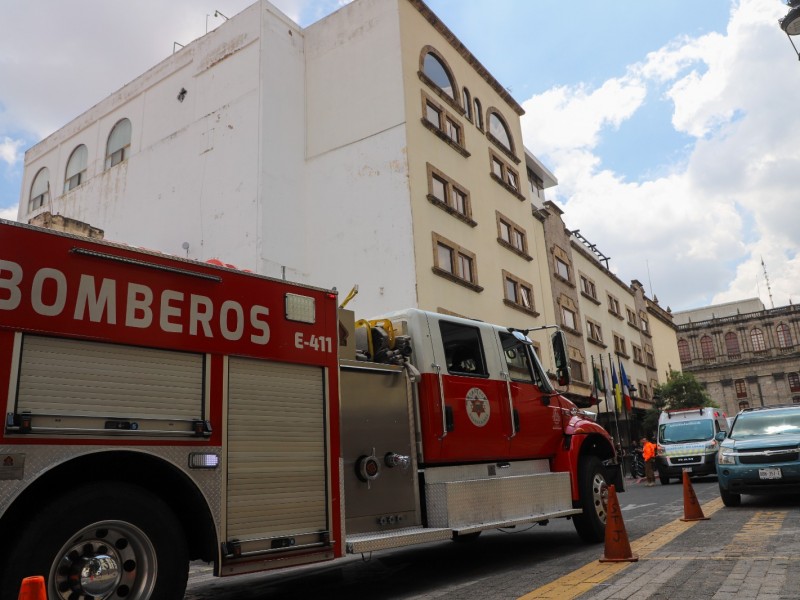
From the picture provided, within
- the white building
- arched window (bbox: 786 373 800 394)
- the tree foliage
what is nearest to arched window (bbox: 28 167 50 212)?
the white building

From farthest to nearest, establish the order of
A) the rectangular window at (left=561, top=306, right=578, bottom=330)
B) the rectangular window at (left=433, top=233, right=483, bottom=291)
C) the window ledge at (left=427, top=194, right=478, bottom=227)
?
the rectangular window at (left=561, top=306, right=578, bottom=330), the window ledge at (left=427, top=194, right=478, bottom=227), the rectangular window at (left=433, top=233, right=483, bottom=291)

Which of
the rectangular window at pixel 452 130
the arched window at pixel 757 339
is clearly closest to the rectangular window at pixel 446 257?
the rectangular window at pixel 452 130

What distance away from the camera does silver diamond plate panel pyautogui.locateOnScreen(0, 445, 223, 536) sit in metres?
3.88

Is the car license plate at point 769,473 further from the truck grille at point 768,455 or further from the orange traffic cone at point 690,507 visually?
the orange traffic cone at point 690,507

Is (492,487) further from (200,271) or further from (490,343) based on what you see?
(200,271)

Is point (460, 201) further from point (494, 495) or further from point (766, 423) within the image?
point (494, 495)

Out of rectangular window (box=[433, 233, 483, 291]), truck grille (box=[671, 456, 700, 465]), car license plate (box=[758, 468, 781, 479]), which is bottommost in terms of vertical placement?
car license plate (box=[758, 468, 781, 479])

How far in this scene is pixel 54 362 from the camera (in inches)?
166

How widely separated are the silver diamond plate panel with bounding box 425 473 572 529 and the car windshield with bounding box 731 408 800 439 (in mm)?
5881

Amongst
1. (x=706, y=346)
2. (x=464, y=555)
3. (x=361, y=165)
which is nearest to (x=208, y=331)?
(x=464, y=555)

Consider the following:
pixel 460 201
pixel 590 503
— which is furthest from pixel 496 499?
pixel 460 201

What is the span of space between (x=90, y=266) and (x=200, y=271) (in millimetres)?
827

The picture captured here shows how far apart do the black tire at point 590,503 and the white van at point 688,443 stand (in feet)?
42.5

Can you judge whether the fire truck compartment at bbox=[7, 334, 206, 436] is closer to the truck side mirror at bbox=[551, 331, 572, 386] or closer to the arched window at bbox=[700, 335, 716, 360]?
the truck side mirror at bbox=[551, 331, 572, 386]
